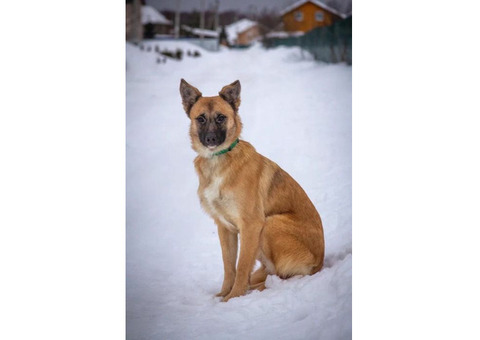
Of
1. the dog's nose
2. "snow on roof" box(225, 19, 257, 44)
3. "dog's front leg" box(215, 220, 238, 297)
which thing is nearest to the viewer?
the dog's nose

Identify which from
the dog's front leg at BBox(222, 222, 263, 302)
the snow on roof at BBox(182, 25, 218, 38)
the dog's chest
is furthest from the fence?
the dog's front leg at BBox(222, 222, 263, 302)

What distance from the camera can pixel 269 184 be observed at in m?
3.73

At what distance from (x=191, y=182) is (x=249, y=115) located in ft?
1.66

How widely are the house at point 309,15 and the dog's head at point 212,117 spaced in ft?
1.56

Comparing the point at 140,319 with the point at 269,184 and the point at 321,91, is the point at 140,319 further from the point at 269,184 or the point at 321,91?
the point at 321,91

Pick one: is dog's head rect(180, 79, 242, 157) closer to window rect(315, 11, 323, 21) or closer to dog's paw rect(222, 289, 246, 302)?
window rect(315, 11, 323, 21)

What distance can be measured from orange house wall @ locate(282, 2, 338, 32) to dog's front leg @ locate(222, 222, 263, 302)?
1.13 m

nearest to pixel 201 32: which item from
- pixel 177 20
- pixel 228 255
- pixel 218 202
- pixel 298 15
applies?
pixel 177 20

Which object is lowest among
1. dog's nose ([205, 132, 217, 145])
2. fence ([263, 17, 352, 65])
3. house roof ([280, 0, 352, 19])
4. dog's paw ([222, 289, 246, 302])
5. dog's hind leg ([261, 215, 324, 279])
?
dog's paw ([222, 289, 246, 302])

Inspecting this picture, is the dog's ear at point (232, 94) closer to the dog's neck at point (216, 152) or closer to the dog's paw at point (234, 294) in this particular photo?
the dog's neck at point (216, 152)

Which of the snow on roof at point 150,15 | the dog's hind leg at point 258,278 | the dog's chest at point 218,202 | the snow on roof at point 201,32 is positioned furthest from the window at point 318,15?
the dog's hind leg at point 258,278

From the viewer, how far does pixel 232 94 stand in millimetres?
3682

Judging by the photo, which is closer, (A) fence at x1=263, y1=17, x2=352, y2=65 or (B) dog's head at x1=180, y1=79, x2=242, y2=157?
Answer: (B) dog's head at x1=180, y1=79, x2=242, y2=157

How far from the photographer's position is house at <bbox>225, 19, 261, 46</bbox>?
384 centimetres
